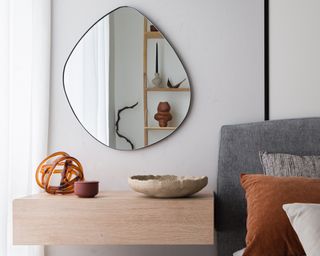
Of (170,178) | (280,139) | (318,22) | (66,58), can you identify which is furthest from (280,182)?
(66,58)

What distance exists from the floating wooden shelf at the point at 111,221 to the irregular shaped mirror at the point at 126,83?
0.55 m

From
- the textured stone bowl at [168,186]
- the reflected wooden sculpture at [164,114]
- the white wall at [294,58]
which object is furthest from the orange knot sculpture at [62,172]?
the white wall at [294,58]

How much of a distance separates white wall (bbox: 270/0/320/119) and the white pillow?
0.91m

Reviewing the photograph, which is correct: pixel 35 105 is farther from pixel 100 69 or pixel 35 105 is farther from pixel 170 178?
pixel 170 178

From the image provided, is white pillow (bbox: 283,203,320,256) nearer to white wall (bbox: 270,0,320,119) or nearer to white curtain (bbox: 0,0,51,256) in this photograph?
white wall (bbox: 270,0,320,119)

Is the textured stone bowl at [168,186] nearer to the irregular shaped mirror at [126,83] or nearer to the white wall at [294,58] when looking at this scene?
the irregular shaped mirror at [126,83]

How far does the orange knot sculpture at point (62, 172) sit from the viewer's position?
113 inches

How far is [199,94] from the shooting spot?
122 inches

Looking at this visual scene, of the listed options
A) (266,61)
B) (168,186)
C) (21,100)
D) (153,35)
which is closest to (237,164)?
(168,186)

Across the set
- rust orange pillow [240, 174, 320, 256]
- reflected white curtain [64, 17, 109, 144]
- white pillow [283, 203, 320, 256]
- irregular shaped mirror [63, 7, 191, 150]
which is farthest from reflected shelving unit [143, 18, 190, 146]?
white pillow [283, 203, 320, 256]

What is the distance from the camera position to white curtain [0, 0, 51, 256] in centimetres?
265

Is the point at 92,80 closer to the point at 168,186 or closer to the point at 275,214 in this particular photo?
the point at 168,186

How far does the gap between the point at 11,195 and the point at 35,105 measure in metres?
0.56

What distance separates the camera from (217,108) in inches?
122
